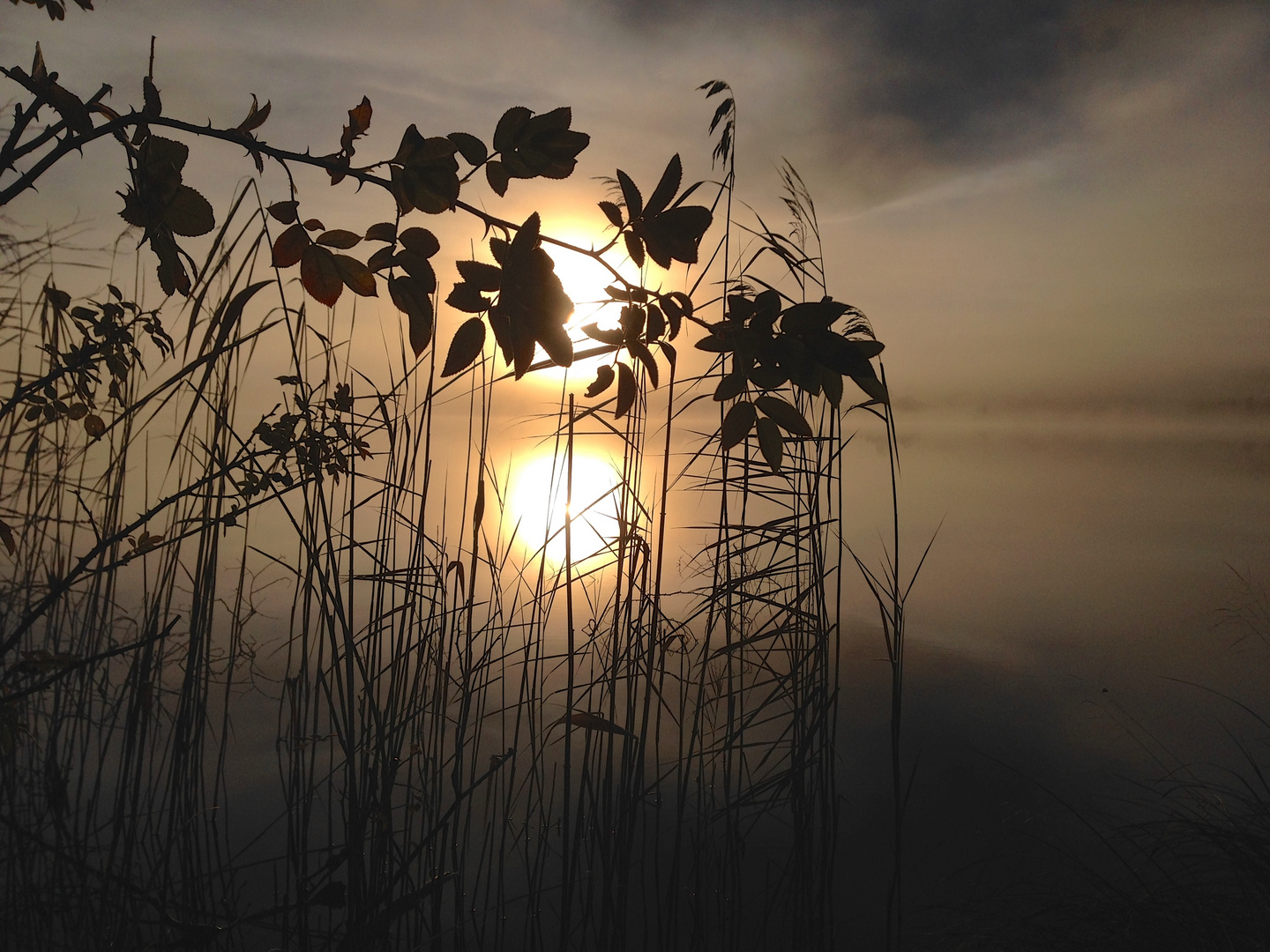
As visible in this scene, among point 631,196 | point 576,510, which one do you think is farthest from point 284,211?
point 576,510

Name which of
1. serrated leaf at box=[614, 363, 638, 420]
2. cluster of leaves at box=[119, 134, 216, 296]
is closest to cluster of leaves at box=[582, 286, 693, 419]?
serrated leaf at box=[614, 363, 638, 420]

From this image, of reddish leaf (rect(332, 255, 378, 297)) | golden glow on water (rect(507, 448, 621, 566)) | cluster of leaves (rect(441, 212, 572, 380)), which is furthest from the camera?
golden glow on water (rect(507, 448, 621, 566))

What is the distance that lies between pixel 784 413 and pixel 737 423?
45mm

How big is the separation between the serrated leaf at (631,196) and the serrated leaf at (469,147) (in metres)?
0.13

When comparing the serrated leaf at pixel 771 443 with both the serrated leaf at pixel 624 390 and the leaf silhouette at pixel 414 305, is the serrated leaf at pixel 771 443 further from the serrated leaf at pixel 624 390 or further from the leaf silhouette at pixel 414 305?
the leaf silhouette at pixel 414 305

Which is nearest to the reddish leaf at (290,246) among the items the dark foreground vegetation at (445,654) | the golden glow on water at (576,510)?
the dark foreground vegetation at (445,654)

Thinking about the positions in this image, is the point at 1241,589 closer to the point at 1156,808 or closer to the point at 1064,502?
the point at 1156,808

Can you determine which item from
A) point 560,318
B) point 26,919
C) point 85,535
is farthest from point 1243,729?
point 85,535

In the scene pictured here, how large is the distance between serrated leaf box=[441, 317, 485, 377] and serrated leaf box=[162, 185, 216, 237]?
9.9 inches

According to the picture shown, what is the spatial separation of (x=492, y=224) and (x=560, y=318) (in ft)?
0.44

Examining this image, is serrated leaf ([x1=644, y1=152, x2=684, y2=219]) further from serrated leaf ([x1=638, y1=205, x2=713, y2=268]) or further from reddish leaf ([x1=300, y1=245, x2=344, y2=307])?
reddish leaf ([x1=300, y1=245, x2=344, y2=307])

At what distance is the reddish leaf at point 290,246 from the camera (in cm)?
67

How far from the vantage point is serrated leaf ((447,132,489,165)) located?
681 mm

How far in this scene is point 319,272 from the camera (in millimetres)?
671
